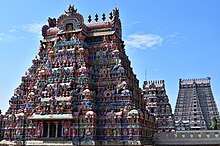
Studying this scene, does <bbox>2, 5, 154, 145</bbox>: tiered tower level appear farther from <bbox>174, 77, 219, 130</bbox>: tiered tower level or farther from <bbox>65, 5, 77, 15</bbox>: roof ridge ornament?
<bbox>174, 77, 219, 130</bbox>: tiered tower level

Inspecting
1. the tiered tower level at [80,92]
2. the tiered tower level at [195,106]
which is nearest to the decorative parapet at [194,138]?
the tiered tower level at [80,92]

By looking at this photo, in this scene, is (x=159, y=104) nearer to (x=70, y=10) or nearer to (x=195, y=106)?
(x=195, y=106)

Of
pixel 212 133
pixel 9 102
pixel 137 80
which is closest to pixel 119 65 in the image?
pixel 137 80

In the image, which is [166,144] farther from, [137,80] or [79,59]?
[79,59]

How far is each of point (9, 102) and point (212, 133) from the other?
38321 millimetres

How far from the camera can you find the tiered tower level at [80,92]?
4594 cm

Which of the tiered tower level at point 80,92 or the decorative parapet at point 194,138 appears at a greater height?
the tiered tower level at point 80,92

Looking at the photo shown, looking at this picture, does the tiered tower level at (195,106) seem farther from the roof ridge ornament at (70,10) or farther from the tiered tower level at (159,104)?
the roof ridge ornament at (70,10)

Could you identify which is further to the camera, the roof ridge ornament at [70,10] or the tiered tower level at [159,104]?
the tiered tower level at [159,104]

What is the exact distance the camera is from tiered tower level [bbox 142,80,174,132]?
7819 centimetres

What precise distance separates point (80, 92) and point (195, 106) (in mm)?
56141

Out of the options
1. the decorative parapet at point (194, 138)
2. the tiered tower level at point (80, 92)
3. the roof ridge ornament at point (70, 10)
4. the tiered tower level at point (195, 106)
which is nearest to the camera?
the tiered tower level at point (80, 92)

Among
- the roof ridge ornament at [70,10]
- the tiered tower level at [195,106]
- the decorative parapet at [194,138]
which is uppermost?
the roof ridge ornament at [70,10]

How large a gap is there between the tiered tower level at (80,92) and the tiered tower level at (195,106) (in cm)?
4064
